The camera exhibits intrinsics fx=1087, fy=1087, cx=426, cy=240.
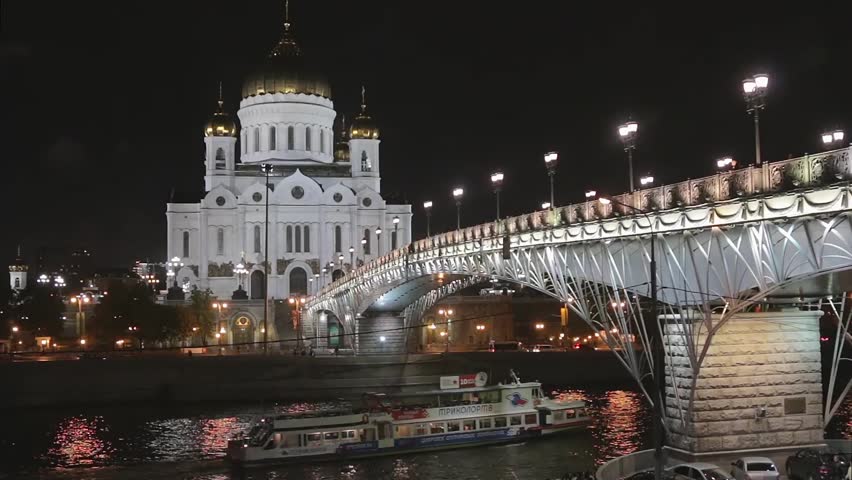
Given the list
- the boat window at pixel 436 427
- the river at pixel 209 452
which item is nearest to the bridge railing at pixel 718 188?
the boat window at pixel 436 427

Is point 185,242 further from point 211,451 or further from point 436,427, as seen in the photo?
point 436,427

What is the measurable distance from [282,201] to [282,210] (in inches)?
41.4

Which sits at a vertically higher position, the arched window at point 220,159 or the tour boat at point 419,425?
the arched window at point 220,159

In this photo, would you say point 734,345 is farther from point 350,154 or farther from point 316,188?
point 350,154

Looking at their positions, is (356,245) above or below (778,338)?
above

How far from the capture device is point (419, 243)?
62.8 metres

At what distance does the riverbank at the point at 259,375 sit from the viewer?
65.1 metres

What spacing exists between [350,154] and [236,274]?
74.8 ft

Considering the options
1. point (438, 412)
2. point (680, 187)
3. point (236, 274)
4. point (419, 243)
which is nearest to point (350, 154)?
point (236, 274)

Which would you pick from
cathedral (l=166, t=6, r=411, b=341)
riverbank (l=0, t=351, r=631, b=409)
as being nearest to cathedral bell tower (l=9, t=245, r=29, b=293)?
cathedral (l=166, t=6, r=411, b=341)

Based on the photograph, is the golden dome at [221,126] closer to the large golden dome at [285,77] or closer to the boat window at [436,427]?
the large golden dome at [285,77]

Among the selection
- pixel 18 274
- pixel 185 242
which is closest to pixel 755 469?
pixel 185 242

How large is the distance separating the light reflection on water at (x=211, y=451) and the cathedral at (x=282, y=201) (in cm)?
5923

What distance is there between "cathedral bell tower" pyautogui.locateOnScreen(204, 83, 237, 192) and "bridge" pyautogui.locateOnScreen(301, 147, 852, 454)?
89.5 metres
